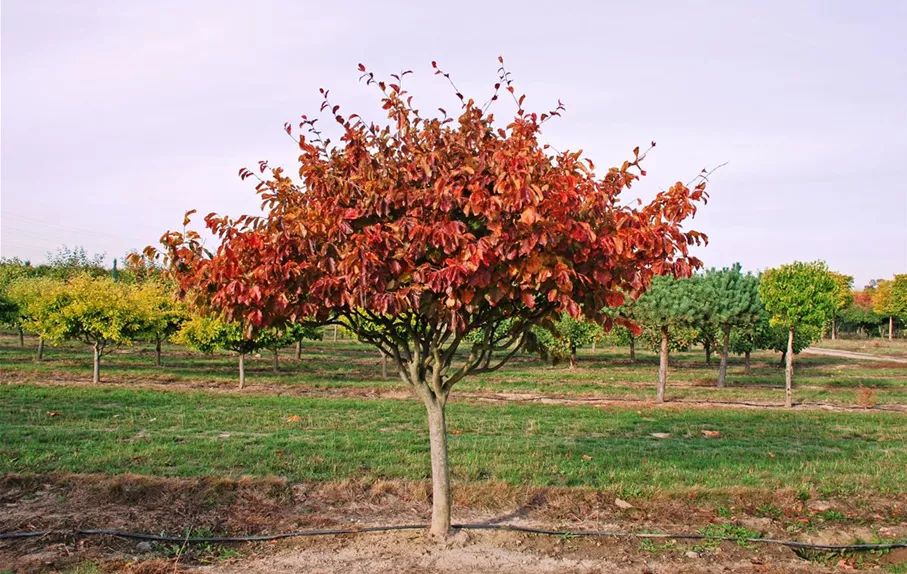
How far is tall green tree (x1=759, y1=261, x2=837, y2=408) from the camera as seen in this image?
19047 millimetres

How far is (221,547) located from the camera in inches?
237

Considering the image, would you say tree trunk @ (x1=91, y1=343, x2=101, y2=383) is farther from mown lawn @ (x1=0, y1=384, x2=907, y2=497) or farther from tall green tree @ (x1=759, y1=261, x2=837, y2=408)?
tall green tree @ (x1=759, y1=261, x2=837, y2=408)

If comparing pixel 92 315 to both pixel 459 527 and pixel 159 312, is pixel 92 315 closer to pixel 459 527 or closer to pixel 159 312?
pixel 159 312

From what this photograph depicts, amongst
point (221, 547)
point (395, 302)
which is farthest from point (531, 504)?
point (395, 302)

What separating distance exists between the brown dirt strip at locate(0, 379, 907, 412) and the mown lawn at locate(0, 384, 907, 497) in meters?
1.95

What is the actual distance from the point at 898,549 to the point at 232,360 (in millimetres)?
29865

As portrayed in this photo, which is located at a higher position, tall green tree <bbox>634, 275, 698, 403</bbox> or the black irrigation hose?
tall green tree <bbox>634, 275, 698, 403</bbox>

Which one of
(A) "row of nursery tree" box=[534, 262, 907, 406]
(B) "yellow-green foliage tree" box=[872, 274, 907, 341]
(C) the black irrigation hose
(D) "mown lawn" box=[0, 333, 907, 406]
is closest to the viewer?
(C) the black irrigation hose

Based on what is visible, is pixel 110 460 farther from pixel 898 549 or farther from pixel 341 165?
pixel 898 549

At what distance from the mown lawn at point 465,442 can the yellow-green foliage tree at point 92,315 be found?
552 cm

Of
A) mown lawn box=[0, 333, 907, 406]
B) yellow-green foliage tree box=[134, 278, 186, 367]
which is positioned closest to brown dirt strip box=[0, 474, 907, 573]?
mown lawn box=[0, 333, 907, 406]

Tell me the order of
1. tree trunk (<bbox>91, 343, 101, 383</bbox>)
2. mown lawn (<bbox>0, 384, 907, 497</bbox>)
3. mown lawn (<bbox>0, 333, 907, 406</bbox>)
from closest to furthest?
1. mown lawn (<bbox>0, 384, 907, 497</bbox>)
2. tree trunk (<bbox>91, 343, 101, 383</bbox>)
3. mown lawn (<bbox>0, 333, 907, 406</bbox>)

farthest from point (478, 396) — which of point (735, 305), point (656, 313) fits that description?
point (735, 305)

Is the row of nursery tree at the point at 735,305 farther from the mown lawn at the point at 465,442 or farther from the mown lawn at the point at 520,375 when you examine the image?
the mown lawn at the point at 465,442
